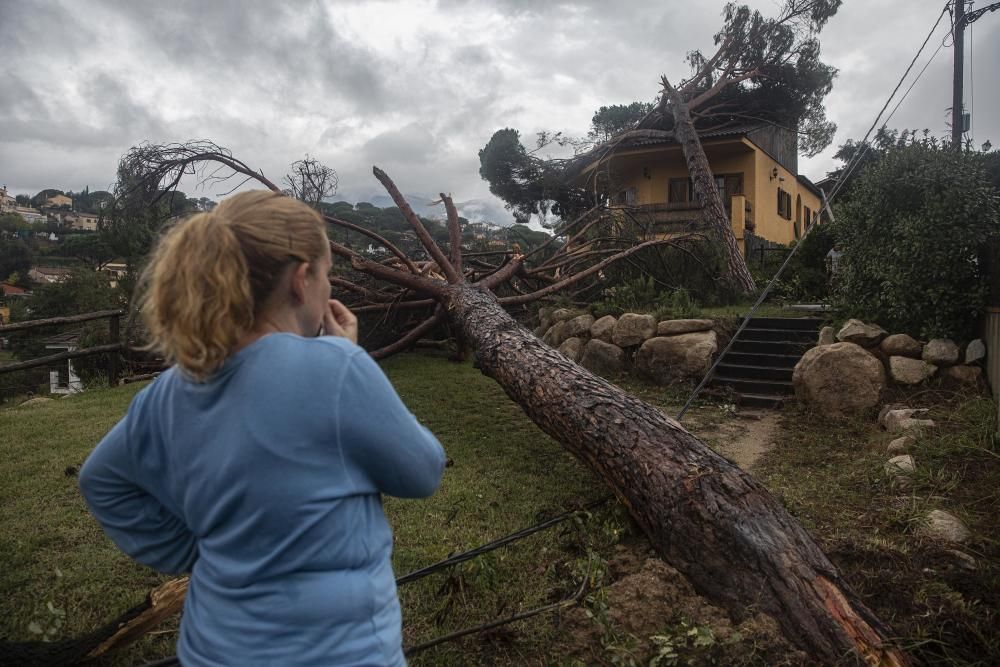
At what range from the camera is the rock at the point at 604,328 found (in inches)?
354

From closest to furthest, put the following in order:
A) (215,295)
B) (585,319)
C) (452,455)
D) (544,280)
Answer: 1. (215,295)
2. (452,455)
3. (585,319)
4. (544,280)

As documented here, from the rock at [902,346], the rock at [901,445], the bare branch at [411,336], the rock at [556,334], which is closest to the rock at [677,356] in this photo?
the rock at [556,334]

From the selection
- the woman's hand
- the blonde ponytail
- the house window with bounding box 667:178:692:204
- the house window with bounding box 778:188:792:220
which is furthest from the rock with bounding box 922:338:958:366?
the house window with bounding box 778:188:792:220

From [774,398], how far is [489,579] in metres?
5.06

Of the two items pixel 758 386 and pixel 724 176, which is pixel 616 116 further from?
pixel 758 386

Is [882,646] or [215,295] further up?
→ [215,295]

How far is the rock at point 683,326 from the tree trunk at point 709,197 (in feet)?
11.6

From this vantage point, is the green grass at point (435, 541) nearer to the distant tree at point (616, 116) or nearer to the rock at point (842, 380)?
the rock at point (842, 380)

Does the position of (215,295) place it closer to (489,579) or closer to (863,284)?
(489,579)

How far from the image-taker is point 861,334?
6664 millimetres

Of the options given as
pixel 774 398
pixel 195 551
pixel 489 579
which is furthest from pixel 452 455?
pixel 195 551

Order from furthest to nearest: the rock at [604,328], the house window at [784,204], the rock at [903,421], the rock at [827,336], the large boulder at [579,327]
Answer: the house window at [784,204] < the large boulder at [579,327] < the rock at [604,328] < the rock at [827,336] < the rock at [903,421]

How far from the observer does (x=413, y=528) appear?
12.8 ft

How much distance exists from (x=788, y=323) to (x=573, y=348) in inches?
116
